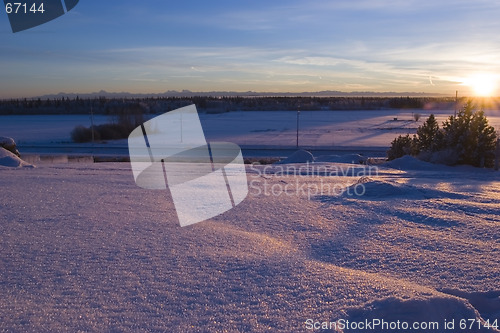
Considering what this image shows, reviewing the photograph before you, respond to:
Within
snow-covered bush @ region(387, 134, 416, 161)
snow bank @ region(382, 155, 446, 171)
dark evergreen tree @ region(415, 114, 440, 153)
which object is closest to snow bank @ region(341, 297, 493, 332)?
snow bank @ region(382, 155, 446, 171)

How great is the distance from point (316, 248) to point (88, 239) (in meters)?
2.16

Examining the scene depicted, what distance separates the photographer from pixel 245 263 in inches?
146

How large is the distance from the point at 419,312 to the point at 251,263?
1.38 m

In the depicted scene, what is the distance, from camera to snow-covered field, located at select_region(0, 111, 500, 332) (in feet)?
9.29

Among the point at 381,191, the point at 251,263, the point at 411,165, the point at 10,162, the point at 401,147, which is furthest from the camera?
the point at 401,147

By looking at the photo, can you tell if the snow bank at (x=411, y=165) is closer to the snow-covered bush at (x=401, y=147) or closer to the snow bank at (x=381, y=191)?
the snow-covered bush at (x=401, y=147)

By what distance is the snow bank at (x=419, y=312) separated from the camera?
278cm

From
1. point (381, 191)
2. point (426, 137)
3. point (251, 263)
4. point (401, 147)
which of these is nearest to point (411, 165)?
point (426, 137)

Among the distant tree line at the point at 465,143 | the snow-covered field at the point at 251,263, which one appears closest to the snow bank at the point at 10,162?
the snow-covered field at the point at 251,263

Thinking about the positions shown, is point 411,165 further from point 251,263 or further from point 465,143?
point 251,263

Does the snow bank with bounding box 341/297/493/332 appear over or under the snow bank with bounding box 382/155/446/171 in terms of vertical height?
over

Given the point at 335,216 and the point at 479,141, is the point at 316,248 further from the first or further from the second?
the point at 479,141

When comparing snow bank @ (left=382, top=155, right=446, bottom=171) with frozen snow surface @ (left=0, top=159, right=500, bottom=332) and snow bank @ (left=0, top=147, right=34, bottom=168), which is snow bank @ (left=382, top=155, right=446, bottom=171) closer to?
frozen snow surface @ (left=0, top=159, right=500, bottom=332)

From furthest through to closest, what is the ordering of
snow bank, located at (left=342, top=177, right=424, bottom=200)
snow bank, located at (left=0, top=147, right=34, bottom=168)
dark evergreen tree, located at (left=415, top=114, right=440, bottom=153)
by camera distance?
dark evergreen tree, located at (left=415, top=114, right=440, bottom=153)
snow bank, located at (left=0, top=147, right=34, bottom=168)
snow bank, located at (left=342, top=177, right=424, bottom=200)
